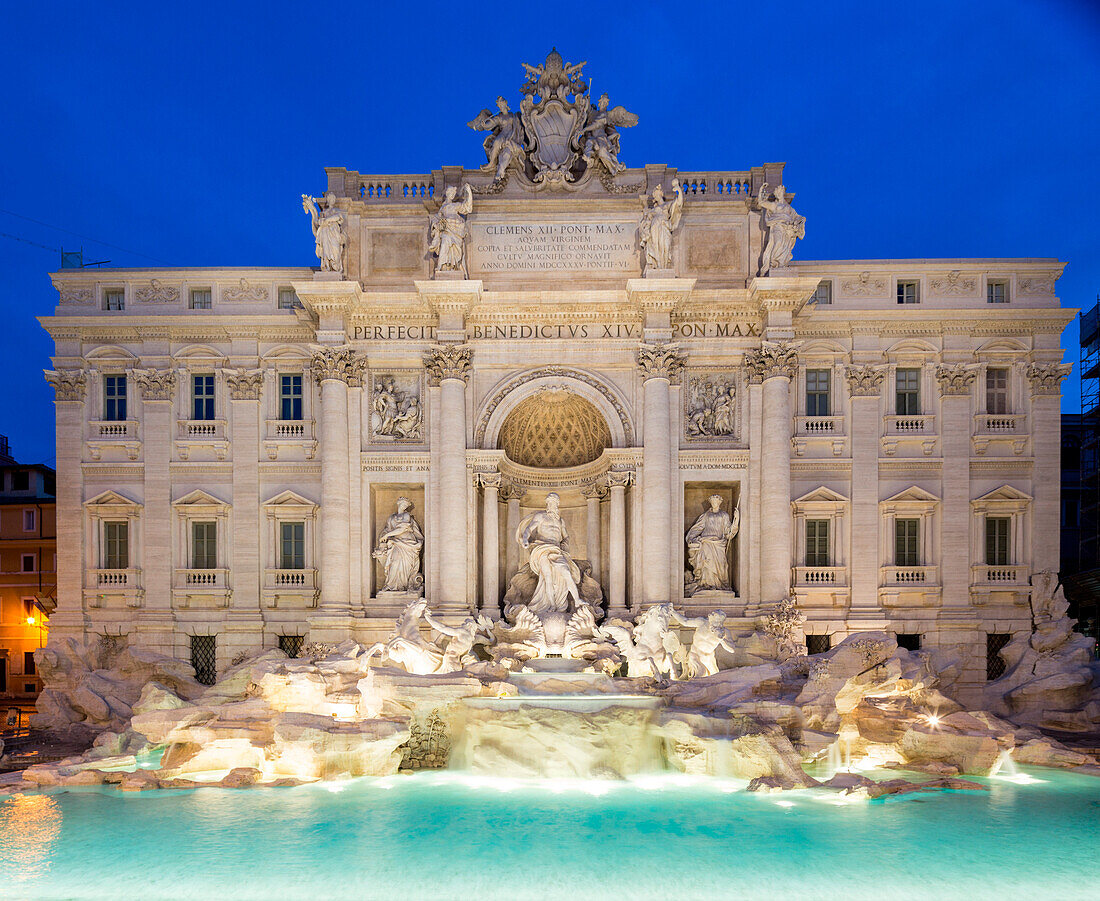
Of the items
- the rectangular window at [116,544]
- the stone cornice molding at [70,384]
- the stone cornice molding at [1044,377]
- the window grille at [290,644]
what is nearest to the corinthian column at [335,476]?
the window grille at [290,644]

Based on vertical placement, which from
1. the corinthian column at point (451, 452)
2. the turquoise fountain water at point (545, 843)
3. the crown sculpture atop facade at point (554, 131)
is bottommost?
the turquoise fountain water at point (545, 843)

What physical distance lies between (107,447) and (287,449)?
553 cm

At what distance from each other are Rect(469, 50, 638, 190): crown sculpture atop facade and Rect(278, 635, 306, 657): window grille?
14952 millimetres

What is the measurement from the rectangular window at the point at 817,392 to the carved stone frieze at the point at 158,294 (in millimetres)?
19621

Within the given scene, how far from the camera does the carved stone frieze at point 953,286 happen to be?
82.7 feet

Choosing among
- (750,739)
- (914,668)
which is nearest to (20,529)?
(750,739)

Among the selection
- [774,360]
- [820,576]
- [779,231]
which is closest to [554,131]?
[779,231]

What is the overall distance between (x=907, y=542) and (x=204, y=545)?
21.4 metres

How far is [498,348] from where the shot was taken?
2473 cm

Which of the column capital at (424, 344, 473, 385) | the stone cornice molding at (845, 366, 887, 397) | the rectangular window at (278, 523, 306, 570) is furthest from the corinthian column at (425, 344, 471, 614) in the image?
the stone cornice molding at (845, 366, 887, 397)

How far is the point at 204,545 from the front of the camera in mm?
25609

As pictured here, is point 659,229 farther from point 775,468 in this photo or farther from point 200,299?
point 200,299

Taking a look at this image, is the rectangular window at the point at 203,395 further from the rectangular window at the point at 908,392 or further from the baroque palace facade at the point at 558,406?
the rectangular window at the point at 908,392

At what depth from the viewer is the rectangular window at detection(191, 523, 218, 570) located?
25.6m
